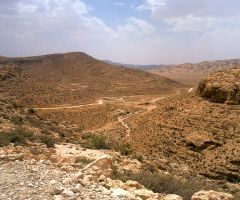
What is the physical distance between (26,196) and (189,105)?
55.6 feet

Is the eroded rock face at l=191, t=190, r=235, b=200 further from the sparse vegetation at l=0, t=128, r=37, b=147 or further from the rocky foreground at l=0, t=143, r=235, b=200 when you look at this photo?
the sparse vegetation at l=0, t=128, r=37, b=147

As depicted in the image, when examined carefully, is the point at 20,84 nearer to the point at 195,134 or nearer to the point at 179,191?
the point at 195,134

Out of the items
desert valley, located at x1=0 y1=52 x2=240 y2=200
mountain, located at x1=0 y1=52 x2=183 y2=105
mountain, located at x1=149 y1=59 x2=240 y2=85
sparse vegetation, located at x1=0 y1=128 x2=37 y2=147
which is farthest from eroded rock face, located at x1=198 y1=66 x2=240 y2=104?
mountain, located at x1=149 y1=59 x2=240 y2=85

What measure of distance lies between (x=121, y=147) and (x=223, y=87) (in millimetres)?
11080

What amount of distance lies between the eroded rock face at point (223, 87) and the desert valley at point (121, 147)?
8 centimetres

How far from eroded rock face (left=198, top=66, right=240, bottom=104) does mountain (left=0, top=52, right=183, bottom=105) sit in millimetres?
24717

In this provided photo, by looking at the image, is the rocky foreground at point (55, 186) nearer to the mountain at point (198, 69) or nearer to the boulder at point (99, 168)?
the boulder at point (99, 168)

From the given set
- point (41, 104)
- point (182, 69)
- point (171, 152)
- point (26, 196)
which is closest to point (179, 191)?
point (26, 196)

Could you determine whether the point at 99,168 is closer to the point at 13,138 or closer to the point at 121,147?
the point at 13,138

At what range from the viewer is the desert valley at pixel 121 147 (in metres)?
4.22

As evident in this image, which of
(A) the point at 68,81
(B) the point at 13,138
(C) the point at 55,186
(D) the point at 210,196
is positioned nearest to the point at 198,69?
(A) the point at 68,81

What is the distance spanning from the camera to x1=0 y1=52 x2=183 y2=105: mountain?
3281cm

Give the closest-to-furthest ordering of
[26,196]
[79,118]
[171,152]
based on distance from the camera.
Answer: [26,196] → [171,152] → [79,118]

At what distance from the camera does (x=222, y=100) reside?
16.2 m
